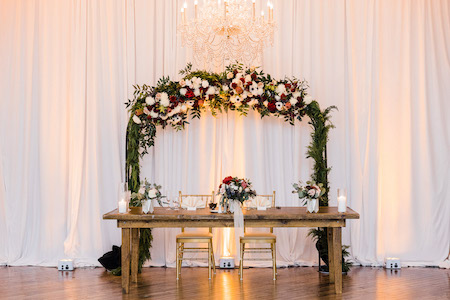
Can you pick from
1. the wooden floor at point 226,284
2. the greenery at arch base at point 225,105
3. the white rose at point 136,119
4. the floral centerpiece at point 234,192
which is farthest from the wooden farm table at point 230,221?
the white rose at point 136,119

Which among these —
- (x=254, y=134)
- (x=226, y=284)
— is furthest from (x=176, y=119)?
(x=226, y=284)

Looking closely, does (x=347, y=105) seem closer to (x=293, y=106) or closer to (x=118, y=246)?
(x=293, y=106)

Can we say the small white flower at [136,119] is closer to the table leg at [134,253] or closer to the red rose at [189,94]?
the red rose at [189,94]

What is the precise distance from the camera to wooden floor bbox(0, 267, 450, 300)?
5.50 metres

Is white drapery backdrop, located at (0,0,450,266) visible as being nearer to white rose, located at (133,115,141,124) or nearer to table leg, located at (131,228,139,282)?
white rose, located at (133,115,141,124)

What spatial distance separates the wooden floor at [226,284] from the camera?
5500 mm

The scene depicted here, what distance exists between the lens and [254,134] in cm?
733

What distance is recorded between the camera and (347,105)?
7320 mm

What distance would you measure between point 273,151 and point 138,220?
2.45 meters

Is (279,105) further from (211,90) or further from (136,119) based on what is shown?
(136,119)

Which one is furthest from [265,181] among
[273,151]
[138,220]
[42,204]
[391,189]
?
[42,204]

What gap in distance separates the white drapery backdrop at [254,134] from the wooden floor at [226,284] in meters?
0.49

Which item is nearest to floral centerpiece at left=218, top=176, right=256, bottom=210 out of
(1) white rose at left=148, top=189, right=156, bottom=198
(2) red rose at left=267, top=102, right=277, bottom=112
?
(1) white rose at left=148, top=189, right=156, bottom=198

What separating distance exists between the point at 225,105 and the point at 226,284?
220cm
